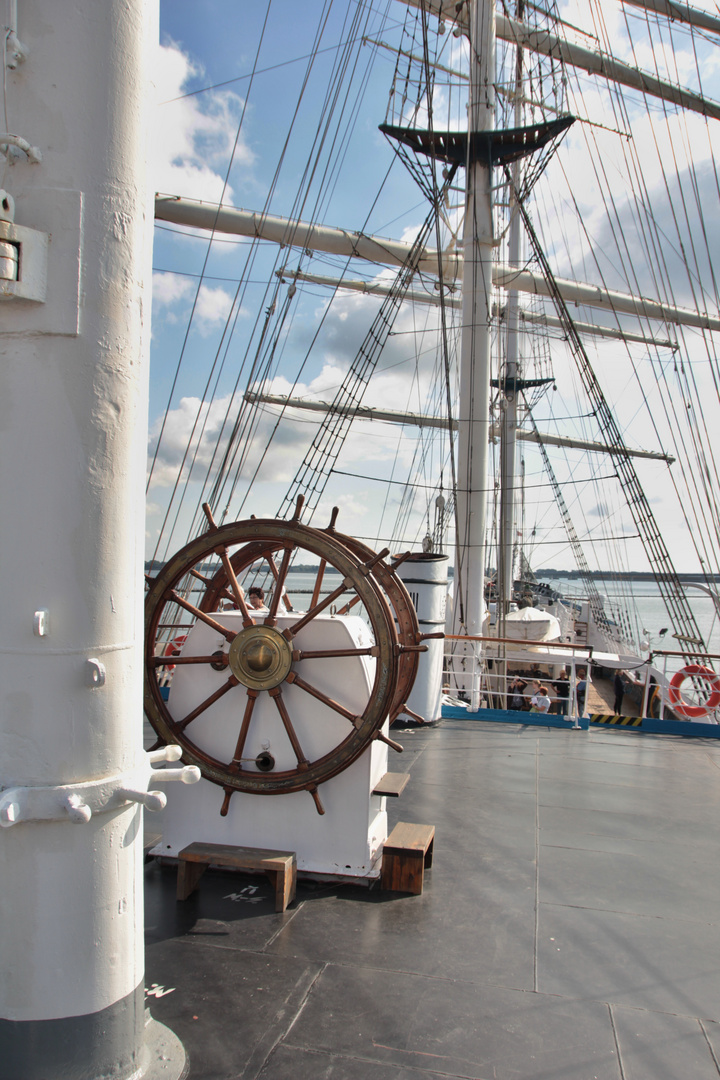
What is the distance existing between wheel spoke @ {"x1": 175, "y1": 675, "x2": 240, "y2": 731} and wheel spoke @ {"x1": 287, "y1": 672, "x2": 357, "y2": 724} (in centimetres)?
35

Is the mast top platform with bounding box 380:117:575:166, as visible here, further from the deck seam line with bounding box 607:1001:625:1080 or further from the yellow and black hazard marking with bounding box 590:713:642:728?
the deck seam line with bounding box 607:1001:625:1080

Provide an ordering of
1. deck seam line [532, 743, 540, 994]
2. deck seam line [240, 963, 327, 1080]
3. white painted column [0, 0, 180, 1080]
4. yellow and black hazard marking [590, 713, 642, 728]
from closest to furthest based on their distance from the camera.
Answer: white painted column [0, 0, 180, 1080], deck seam line [240, 963, 327, 1080], deck seam line [532, 743, 540, 994], yellow and black hazard marking [590, 713, 642, 728]

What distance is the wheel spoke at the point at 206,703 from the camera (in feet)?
15.1

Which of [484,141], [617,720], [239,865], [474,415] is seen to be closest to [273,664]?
[239,865]

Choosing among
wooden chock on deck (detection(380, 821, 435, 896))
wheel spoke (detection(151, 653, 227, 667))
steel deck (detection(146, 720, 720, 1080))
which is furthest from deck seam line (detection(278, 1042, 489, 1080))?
wheel spoke (detection(151, 653, 227, 667))

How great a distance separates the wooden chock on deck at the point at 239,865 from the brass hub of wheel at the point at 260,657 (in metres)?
0.93

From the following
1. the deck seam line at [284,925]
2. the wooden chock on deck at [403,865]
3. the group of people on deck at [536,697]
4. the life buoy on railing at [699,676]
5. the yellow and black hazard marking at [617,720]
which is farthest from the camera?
the group of people on deck at [536,697]

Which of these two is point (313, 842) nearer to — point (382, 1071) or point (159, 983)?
point (159, 983)

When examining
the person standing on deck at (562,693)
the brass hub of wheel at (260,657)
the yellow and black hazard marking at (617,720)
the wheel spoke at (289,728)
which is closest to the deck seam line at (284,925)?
the wheel spoke at (289,728)

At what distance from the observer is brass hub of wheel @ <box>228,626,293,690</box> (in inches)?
178

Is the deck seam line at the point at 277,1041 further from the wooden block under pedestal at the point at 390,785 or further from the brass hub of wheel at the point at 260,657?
the brass hub of wheel at the point at 260,657

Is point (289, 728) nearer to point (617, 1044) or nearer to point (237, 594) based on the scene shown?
point (237, 594)

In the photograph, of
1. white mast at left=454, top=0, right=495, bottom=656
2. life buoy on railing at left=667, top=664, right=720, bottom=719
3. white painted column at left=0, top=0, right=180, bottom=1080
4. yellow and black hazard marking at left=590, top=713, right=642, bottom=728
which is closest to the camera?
white painted column at left=0, top=0, right=180, bottom=1080

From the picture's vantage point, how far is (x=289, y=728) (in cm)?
449
